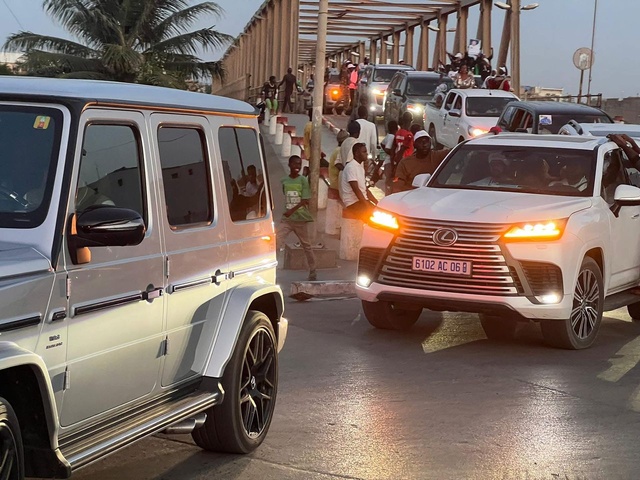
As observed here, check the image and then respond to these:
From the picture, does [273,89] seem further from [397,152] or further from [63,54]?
[397,152]

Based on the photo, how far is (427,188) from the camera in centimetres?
1191

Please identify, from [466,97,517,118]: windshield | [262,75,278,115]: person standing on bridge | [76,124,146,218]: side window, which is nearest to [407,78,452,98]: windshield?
[466,97,517,118]: windshield

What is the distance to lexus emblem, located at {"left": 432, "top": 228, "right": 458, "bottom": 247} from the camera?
10.5 m

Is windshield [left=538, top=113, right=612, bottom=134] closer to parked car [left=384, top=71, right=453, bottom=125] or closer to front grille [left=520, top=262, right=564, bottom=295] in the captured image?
front grille [left=520, top=262, right=564, bottom=295]

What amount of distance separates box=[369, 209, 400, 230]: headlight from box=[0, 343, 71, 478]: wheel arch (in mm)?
6445

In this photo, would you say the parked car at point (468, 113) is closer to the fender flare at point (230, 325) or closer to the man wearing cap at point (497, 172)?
the man wearing cap at point (497, 172)

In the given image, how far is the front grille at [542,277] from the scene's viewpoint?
1041 cm

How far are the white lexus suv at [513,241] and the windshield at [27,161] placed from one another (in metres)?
5.90

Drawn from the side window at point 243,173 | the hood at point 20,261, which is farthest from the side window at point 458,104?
the hood at point 20,261

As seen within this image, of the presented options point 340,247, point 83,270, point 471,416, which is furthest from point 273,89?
point 83,270

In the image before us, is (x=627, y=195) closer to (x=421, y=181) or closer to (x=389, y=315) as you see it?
(x=421, y=181)

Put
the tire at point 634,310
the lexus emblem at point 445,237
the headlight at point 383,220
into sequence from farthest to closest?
1. the tire at point 634,310
2. the headlight at point 383,220
3. the lexus emblem at point 445,237

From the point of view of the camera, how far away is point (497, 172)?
39.0ft

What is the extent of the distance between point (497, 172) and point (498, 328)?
1.46m
